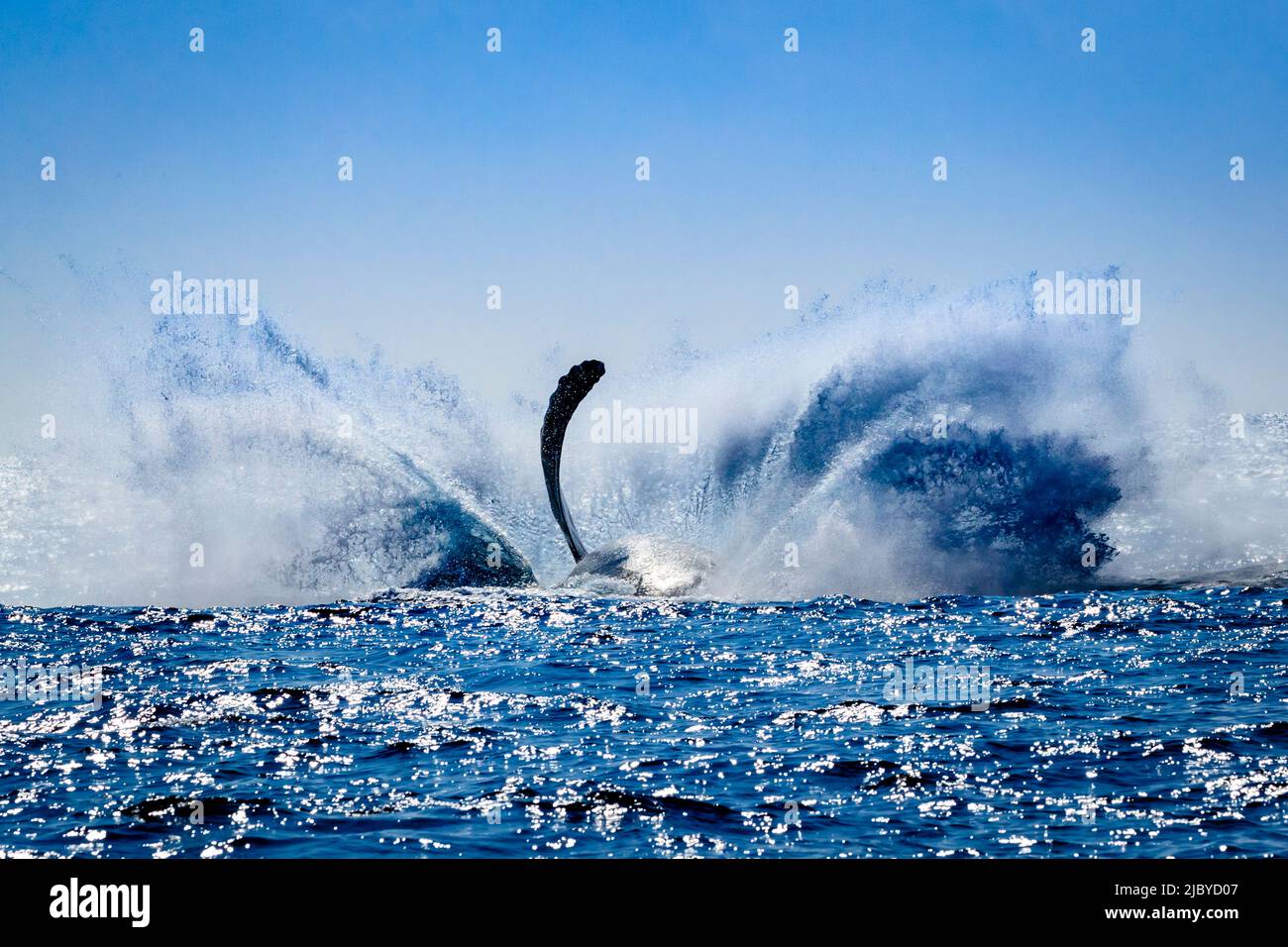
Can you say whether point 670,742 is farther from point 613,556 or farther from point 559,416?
point 559,416

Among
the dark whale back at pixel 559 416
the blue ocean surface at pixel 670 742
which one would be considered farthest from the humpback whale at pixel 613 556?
the blue ocean surface at pixel 670 742

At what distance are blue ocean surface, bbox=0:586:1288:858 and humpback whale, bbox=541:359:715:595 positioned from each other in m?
5.93

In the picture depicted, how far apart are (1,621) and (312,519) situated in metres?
8.38

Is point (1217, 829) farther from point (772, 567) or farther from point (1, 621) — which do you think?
point (1, 621)

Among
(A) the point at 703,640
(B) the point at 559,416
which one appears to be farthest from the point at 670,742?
(B) the point at 559,416

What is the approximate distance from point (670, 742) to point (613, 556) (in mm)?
17360

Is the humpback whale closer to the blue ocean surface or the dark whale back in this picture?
the dark whale back

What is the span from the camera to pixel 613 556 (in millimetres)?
30297

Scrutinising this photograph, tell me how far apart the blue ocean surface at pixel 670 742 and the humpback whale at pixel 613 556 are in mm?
5930

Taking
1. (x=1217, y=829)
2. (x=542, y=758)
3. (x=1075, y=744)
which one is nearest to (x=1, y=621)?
(x=542, y=758)

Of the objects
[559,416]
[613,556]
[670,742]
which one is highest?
[559,416]

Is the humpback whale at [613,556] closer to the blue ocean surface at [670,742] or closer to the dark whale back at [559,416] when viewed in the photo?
the dark whale back at [559,416]

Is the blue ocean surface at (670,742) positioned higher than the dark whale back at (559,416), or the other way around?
the dark whale back at (559,416)

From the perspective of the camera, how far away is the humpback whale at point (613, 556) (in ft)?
95.1
